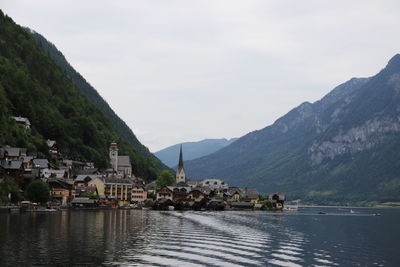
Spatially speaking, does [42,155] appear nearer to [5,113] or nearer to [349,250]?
[5,113]

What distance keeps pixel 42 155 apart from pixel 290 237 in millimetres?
120803

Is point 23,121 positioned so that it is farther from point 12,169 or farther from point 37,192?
point 37,192

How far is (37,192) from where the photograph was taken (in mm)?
142000

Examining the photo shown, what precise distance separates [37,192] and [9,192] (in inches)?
530

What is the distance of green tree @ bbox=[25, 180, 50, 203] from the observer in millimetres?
141500

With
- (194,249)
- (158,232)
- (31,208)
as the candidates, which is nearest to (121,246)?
(194,249)

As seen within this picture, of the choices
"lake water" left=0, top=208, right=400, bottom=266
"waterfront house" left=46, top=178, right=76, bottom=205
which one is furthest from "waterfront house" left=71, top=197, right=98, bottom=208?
"lake water" left=0, top=208, right=400, bottom=266

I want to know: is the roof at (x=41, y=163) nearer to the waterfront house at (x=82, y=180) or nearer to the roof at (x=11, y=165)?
the waterfront house at (x=82, y=180)

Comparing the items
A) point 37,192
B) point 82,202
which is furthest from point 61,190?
point 37,192

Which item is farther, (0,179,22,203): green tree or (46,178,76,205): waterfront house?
(46,178,76,205): waterfront house

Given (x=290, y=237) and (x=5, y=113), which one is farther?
(x=5, y=113)

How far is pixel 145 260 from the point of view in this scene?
5241 cm

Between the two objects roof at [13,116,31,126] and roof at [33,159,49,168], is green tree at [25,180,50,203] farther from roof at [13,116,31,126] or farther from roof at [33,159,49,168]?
roof at [13,116,31,126]

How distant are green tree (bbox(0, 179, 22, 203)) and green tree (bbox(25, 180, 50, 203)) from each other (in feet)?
19.4
